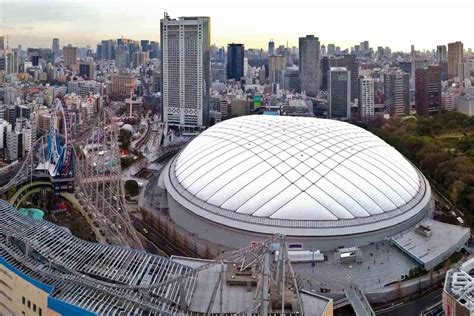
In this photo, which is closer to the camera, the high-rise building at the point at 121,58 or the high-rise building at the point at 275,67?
the high-rise building at the point at 275,67

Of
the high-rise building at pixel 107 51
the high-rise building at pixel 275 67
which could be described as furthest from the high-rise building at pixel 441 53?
the high-rise building at pixel 107 51

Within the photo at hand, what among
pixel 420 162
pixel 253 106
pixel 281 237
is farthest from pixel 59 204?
pixel 253 106

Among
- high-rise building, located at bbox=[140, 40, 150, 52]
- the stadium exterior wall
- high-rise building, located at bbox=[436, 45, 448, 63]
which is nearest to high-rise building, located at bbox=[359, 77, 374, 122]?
the stadium exterior wall

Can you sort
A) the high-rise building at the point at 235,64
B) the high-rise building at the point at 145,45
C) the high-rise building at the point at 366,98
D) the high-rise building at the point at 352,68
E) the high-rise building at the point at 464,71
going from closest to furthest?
1. the high-rise building at the point at 366,98
2. the high-rise building at the point at 352,68
3. the high-rise building at the point at 464,71
4. the high-rise building at the point at 235,64
5. the high-rise building at the point at 145,45

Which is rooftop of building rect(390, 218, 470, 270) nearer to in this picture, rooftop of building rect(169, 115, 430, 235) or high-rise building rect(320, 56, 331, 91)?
rooftop of building rect(169, 115, 430, 235)

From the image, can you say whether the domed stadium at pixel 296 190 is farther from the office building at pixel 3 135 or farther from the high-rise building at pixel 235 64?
the high-rise building at pixel 235 64

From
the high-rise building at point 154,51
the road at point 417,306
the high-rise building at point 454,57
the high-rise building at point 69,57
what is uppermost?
the high-rise building at point 154,51

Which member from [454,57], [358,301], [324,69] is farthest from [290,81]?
[358,301]

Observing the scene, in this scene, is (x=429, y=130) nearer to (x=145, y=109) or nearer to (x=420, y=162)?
(x=420, y=162)

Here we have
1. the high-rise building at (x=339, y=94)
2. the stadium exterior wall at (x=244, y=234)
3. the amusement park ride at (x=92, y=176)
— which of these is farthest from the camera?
the high-rise building at (x=339, y=94)
